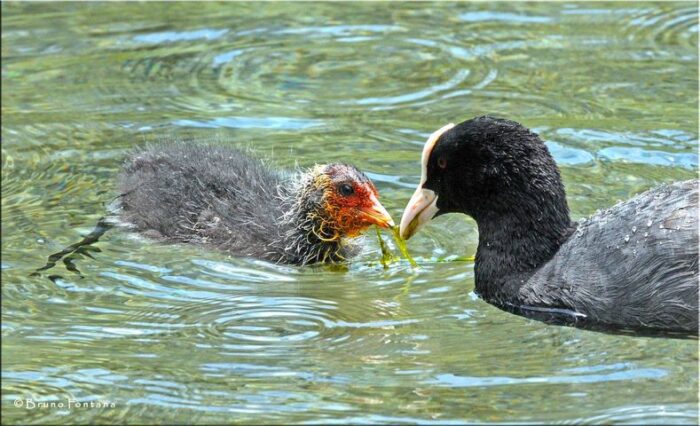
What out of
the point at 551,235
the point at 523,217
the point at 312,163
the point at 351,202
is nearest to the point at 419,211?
the point at 351,202

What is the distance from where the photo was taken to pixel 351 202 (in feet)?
24.6

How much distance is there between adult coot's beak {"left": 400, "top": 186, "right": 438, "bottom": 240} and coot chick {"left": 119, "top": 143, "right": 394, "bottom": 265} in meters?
0.25

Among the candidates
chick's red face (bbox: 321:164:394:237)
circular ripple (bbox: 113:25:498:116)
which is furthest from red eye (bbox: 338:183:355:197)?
circular ripple (bbox: 113:25:498:116)

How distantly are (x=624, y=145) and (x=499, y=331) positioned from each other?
2.52 meters

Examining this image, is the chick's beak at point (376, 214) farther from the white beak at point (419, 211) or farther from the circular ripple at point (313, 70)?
the circular ripple at point (313, 70)

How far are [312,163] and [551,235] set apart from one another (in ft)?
7.21

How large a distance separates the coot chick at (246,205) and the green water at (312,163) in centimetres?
16

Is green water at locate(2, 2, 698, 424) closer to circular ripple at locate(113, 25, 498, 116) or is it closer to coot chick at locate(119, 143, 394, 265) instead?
circular ripple at locate(113, 25, 498, 116)

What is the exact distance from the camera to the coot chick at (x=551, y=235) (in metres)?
6.20

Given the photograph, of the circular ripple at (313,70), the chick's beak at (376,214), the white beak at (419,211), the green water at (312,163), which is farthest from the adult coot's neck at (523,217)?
the circular ripple at (313,70)

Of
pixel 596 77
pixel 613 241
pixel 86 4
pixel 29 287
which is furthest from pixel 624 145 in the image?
pixel 86 4

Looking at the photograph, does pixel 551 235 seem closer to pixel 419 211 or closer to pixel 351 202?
pixel 419 211

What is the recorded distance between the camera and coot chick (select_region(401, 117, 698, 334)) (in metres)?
6.20

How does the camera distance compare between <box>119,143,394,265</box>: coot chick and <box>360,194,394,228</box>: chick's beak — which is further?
<box>119,143,394,265</box>: coot chick
